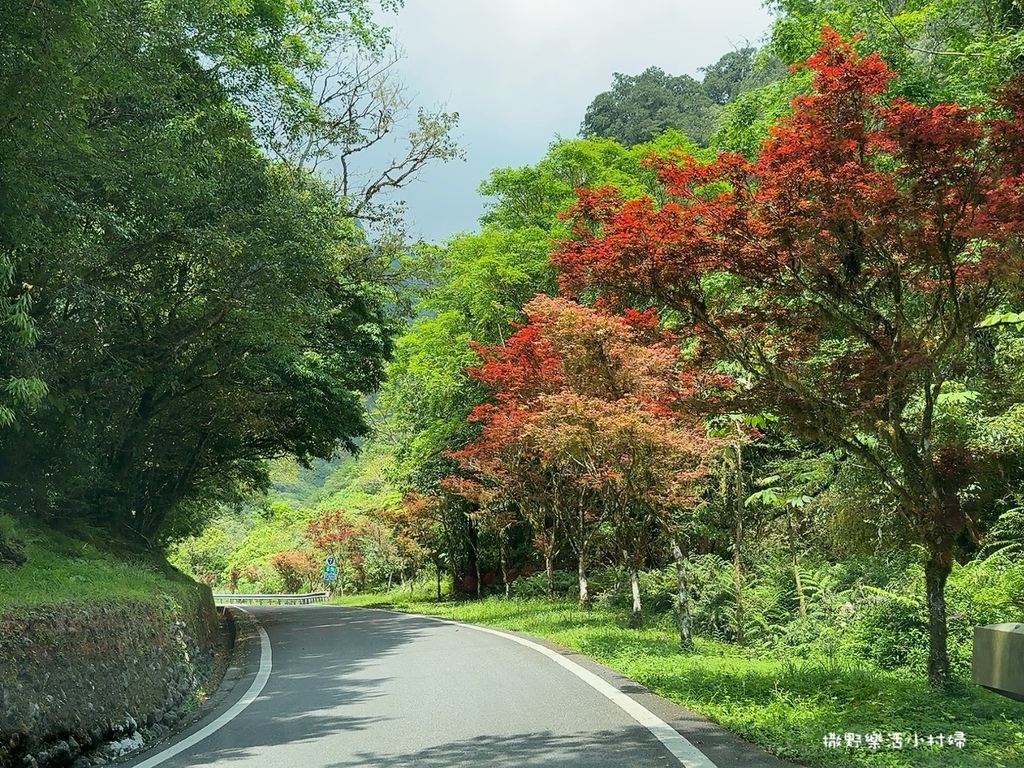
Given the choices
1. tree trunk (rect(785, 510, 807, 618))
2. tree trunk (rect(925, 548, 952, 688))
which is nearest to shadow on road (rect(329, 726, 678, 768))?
tree trunk (rect(925, 548, 952, 688))

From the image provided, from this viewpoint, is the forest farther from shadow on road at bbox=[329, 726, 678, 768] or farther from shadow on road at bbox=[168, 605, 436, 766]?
shadow on road at bbox=[168, 605, 436, 766]

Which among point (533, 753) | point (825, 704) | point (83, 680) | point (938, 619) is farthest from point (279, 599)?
point (938, 619)

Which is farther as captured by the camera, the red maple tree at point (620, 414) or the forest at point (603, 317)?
the red maple tree at point (620, 414)

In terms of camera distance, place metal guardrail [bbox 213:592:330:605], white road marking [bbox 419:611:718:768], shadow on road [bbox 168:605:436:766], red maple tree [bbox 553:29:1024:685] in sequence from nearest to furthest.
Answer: white road marking [bbox 419:611:718:768] → red maple tree [bbox 553:29:1024:685] → shadow on road [bbox 168:605:436:766] → metal guardrail [bbox 213:592:330:605]

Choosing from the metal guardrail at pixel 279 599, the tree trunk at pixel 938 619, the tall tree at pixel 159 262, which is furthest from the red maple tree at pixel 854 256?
the metal guardrail at pixel 279 599

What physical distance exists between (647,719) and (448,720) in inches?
71.9

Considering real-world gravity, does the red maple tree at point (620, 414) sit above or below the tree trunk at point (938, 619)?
above

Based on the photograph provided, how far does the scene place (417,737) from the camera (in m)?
6.98

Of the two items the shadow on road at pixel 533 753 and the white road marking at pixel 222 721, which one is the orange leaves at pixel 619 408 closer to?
the shadow on road at pixel 533 753

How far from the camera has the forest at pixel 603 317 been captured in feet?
23.5

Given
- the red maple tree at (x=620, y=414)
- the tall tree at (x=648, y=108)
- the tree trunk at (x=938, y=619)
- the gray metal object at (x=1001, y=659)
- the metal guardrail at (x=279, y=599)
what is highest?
the tall tree at (x=648, y=108)

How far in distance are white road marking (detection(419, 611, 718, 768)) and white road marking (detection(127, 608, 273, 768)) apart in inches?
151

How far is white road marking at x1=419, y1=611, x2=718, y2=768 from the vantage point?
18.7 feet

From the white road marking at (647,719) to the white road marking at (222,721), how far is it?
12.6 feet
